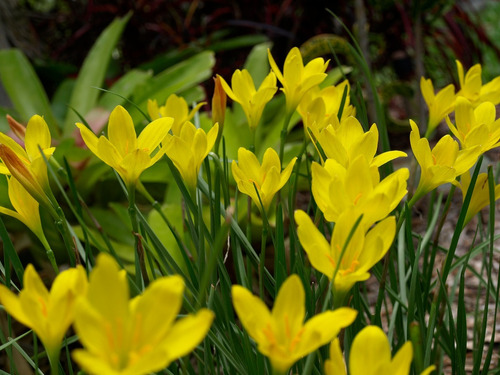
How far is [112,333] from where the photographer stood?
0.98 feet

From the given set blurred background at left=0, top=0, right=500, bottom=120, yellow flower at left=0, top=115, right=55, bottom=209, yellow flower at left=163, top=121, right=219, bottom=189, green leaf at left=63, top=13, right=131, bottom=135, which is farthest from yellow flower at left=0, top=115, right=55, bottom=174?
blurred background at left=0, top=0, right=500, bottom=120

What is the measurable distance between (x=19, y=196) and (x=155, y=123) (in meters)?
0.14

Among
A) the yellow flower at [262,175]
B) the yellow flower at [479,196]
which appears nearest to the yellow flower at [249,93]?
the yellow flower at [262,175]

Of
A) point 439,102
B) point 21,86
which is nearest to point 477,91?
point 439,102

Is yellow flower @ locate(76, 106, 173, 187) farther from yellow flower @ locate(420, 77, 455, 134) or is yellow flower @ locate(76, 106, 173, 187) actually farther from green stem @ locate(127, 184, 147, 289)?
yellow flower @ locate(420, 77, 455, 134)

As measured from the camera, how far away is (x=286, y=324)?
341 mm

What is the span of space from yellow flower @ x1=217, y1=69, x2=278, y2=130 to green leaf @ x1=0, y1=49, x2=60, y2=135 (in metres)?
1.04

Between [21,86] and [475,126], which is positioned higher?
[475,126]

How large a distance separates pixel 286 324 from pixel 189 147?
230mm

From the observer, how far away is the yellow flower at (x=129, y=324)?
280mm

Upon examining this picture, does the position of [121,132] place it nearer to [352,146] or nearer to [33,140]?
[33,140]

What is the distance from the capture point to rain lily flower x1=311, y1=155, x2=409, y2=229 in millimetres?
401

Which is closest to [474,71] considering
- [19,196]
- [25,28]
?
[19,196]

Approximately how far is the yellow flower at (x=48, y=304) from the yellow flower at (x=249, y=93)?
1.08ft
